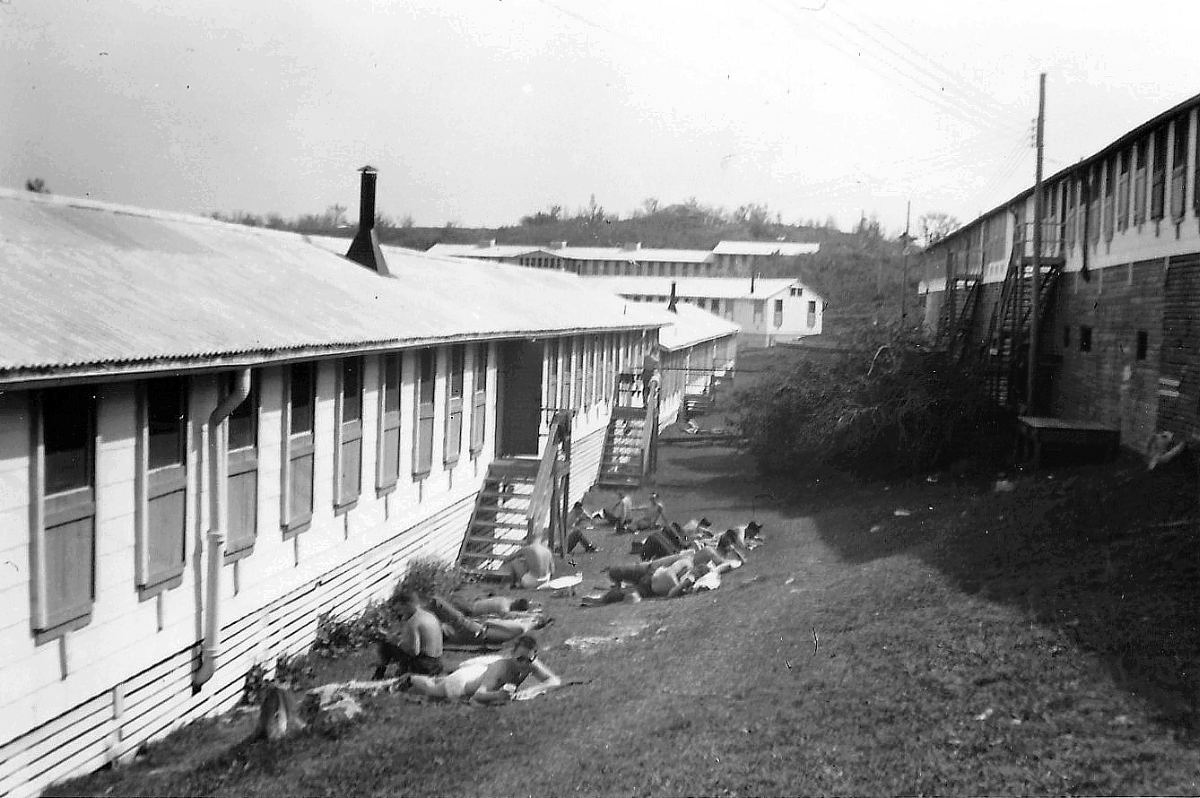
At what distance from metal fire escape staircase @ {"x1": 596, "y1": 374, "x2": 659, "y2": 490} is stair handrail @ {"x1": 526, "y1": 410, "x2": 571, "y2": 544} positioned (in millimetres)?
6807

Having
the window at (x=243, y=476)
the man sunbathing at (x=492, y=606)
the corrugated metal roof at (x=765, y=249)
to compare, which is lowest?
the man sunbathing at (x=492, y=606)

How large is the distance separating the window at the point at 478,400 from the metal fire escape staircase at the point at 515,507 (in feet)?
2.55

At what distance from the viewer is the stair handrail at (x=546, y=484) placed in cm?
1586

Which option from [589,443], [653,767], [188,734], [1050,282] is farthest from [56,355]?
[1050,282]

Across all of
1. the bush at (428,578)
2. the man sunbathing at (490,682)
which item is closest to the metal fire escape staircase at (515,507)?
the bush at (428,578)

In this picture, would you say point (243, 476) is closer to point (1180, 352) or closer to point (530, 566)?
point (530, 566)

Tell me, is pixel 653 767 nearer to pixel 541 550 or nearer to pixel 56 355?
pixel 56 355

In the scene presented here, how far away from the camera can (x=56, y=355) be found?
6469mm

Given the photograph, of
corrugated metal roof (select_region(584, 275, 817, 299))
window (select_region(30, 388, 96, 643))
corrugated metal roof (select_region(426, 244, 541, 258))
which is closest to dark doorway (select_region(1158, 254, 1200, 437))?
window (select_region(30, 388, 96, 643))

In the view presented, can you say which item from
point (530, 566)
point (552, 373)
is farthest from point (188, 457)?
point (552, 373)

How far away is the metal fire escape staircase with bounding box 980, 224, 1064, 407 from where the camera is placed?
77.5 ft

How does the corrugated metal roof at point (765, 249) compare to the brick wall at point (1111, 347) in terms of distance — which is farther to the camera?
the corrugated metal roof at point (765, 249)

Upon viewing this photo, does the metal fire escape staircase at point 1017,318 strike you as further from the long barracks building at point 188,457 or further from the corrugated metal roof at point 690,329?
the long barracks building at point 188,457

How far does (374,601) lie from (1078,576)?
7.63 m
